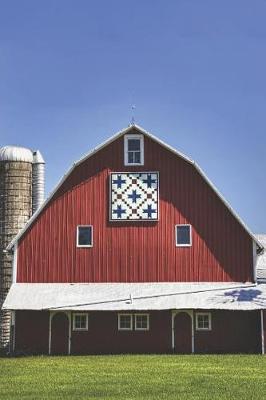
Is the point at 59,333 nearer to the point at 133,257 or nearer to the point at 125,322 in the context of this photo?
the point at 125,322

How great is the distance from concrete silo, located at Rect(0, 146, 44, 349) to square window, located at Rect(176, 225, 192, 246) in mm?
8497

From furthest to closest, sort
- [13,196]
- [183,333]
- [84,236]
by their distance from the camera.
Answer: [13,196], [84,236], [183,333]

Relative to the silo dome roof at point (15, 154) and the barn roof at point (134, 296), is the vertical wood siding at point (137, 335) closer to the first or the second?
the barn roof at point (134, 296)

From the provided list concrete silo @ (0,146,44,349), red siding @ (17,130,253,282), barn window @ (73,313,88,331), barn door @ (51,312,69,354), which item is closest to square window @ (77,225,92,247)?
red siding @ (17,130,253,282)

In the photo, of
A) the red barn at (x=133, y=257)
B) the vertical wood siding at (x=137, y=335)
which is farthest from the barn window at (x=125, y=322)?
the vertical wood siding at (x=137, y=335)

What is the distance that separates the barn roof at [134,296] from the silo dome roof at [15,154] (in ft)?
26.1

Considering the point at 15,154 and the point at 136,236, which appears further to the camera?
the point at 15,154

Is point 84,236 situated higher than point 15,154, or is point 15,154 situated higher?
point 15,154

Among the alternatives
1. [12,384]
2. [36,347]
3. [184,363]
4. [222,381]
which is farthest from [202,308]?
[12,384]

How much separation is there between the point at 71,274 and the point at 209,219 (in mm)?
6338

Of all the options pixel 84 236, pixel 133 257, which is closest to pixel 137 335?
pixel 133 257

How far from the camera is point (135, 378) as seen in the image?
61.6 feet

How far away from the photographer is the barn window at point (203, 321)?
2890cm

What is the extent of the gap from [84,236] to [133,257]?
2.31 metres
